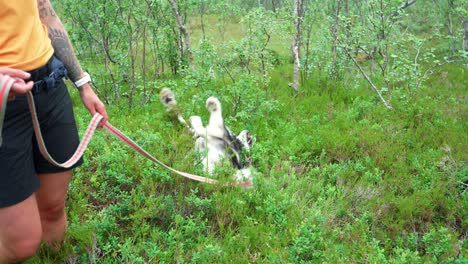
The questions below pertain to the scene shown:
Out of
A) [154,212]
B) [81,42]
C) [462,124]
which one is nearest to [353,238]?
[154,212]

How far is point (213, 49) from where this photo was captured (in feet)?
19.2

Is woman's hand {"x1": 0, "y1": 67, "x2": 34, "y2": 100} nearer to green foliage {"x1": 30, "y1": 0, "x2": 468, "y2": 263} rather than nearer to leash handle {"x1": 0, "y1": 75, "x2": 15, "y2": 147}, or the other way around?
leash handle {"x1": 0, "y1": 75, "x2": 15, "y2": 147}

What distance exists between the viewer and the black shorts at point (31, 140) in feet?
6.68

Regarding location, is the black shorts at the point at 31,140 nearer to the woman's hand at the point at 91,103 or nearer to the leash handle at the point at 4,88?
the woman's hand at the point at 91,103

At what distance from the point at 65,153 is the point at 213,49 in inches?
149

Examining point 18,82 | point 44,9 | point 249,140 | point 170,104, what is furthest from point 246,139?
point 18,82

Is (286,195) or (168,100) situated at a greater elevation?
(168,100)

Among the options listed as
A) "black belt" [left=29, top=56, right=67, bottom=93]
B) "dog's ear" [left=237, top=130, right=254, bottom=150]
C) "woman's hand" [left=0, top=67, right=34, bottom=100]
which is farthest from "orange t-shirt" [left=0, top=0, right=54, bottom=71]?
"dog's ear" [left=237, top=130, right=254, bottom=150]

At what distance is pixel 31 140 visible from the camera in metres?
2.20

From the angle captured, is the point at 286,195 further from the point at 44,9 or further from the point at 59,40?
the point at 44,9

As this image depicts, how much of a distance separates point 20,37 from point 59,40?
0.56 metres

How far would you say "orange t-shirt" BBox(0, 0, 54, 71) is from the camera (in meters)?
1.93

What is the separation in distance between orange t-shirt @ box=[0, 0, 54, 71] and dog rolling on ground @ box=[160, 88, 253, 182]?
207 cm

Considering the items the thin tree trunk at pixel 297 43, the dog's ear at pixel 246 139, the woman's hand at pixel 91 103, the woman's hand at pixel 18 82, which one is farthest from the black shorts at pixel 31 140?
the thin tree trunk at pixel 297 43
